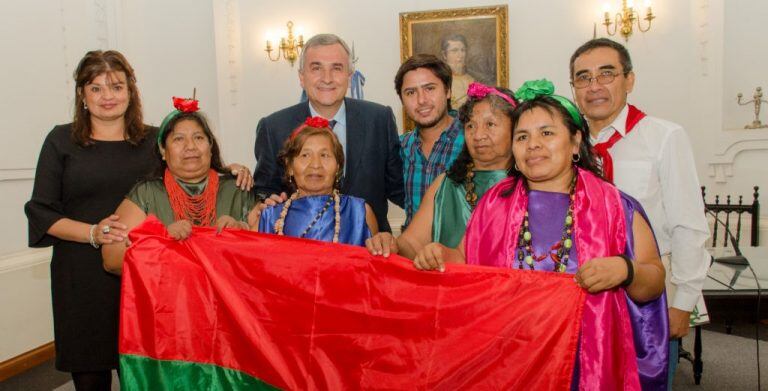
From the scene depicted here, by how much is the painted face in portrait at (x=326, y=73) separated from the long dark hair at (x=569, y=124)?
107 centimetres

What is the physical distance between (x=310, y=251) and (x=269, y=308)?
0.23 metres

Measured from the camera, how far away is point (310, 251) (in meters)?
1.97

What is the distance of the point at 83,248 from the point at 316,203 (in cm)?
97

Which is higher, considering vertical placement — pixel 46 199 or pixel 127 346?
pixel 46 199

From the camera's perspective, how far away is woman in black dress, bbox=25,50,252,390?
2291mm

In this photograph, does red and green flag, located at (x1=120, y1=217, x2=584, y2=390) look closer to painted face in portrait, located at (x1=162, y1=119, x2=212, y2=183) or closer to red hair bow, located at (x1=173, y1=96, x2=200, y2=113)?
painted face in portrait, located at (x1=162, y1=119, x2=212, y2=183)

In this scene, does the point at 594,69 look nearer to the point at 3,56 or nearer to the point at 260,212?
the point at 260,212

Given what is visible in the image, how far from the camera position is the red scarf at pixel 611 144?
2037 millimetres

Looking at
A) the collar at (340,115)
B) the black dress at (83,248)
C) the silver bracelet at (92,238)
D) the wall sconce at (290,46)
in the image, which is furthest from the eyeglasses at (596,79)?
the wall sconce at (290,46)

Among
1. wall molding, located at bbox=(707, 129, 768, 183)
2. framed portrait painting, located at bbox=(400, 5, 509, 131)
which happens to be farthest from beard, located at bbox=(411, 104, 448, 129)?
wall molding, located at bbox=(707, 129, 768, 183)

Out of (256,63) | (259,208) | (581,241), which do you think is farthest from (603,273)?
(256,63)

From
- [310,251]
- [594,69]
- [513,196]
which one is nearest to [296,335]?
[310,251]

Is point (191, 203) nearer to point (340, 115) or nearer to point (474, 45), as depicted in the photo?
point (340, 115)

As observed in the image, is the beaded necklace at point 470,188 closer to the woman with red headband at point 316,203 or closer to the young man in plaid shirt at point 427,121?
the young man in plaid shirt at point 427,121
